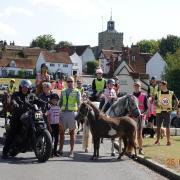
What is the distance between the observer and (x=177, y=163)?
1326 cm

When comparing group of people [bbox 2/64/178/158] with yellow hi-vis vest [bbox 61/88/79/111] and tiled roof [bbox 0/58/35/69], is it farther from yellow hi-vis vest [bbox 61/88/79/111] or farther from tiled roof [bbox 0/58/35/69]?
tiled roof [bbox 0/58/35/69]

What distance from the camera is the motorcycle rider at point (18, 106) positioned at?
13.7m

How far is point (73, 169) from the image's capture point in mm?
12680

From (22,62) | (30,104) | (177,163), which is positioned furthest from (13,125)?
(22,62)

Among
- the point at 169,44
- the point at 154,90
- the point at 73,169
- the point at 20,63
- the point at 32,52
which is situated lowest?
the point at 73,169

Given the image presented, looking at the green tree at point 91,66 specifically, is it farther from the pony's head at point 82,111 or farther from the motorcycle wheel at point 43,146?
the motorcycle wheel at point 43,146

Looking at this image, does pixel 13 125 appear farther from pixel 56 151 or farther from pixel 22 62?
pixel 22 62

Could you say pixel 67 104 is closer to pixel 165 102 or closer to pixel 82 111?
pixel 82 111

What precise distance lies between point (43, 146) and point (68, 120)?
5.79ft

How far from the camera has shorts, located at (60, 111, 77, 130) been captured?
48.2 ft

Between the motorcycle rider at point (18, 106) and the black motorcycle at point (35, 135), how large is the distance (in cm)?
16

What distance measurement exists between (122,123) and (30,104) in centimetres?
242

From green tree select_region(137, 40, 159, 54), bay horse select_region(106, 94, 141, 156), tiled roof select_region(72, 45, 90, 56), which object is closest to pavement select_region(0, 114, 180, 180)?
bay horse select_region(106, 94, 141, 156)

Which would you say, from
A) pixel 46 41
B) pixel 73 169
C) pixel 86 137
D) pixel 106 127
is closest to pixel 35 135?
pixel 73 169
